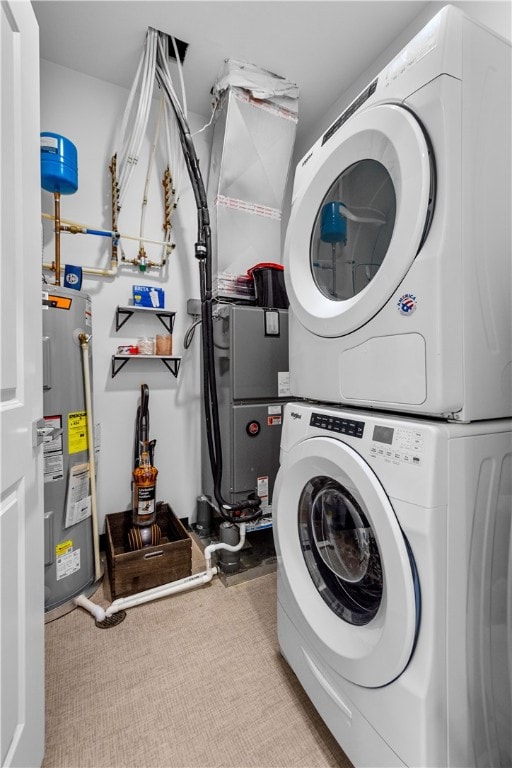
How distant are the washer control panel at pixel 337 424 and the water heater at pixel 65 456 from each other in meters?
1.13

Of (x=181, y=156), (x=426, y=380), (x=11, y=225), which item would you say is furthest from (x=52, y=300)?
(x=426, y=380)

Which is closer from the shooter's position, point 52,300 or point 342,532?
point 342,532

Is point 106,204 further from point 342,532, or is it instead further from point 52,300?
point 342,532

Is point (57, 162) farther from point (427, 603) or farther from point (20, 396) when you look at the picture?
point (427, 603)

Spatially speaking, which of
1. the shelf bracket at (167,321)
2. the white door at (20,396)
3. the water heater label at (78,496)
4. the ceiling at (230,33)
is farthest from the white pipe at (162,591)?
the ceiling at (230,33)

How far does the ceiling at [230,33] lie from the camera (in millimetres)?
1604

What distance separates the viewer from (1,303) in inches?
26.7

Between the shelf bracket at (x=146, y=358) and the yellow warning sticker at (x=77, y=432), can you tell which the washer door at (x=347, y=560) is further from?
the shelf bracket at (x=146, y=358)

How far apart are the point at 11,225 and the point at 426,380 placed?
3.20 feet

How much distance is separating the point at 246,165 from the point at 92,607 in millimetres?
2518

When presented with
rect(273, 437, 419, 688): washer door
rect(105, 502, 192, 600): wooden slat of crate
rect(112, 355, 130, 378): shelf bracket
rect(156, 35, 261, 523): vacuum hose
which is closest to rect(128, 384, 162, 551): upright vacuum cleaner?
rect(105, 502, 192, 600): wooden slat of crate

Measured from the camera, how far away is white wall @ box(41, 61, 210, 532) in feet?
6.25

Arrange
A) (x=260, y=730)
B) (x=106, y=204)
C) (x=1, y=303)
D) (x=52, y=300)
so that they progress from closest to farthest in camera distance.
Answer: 1. (x=1, y=303)
2. (x=260, y=730)
3. (x=52, y=300)
4. (x=106, y=204)

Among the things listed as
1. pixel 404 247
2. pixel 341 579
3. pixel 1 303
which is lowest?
pixel 341 579
